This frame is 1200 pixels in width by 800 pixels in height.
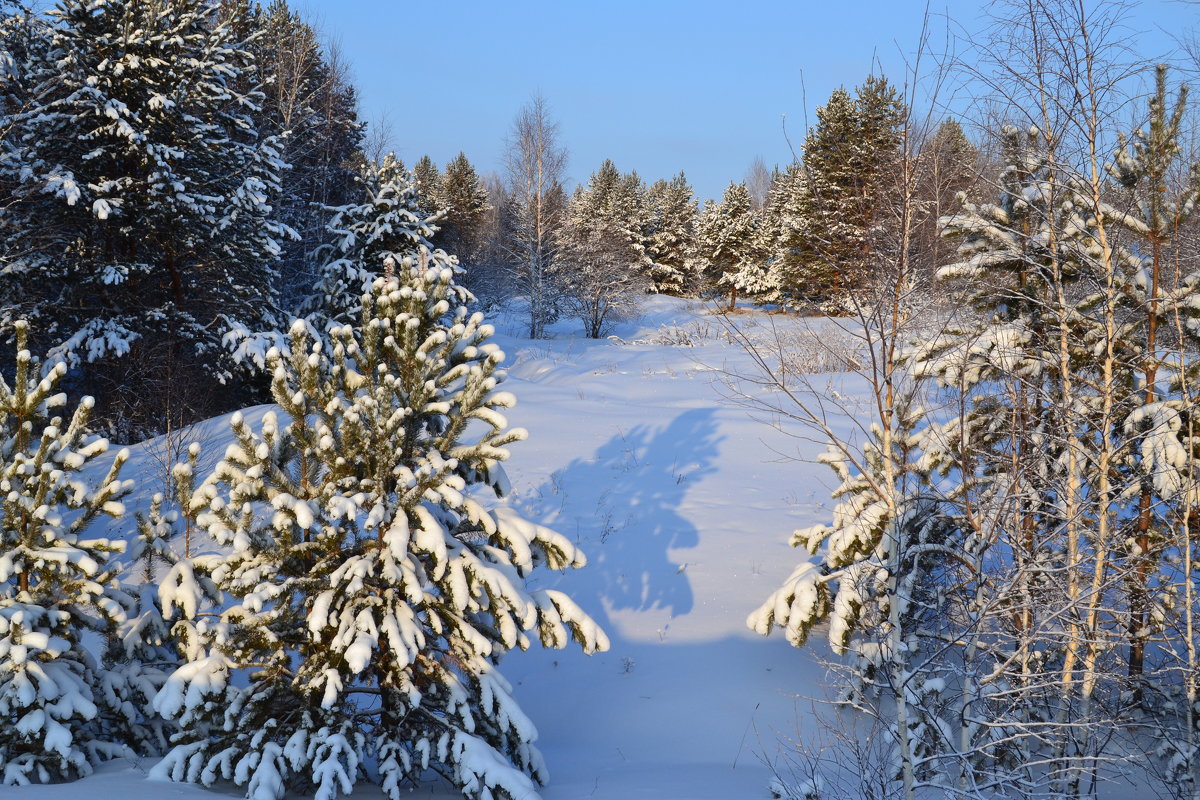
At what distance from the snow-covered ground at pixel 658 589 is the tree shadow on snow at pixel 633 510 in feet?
0.08

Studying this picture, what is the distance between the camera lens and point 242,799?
15.4 ft

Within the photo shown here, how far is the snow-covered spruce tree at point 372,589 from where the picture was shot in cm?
481

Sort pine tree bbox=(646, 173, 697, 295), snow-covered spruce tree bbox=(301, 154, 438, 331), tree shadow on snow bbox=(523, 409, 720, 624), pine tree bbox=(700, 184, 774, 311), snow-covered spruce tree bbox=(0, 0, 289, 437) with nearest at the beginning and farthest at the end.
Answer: tree shadow on snow bbox=(523, 409, 720, 624), snow-covered spruce tree bbox=(0, 0, 289, 437), snow-covered spruce tree bbox=(301, 154, 438, 331), pine tree bbox=(700, 184, 774, 311), pine tree bbox=(646, 173, 697, 295)

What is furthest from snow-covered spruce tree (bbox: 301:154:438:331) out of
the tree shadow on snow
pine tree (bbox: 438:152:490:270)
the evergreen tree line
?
pine tree (bbox: 438:152:490:270)

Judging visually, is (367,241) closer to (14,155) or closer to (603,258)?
(14,155)

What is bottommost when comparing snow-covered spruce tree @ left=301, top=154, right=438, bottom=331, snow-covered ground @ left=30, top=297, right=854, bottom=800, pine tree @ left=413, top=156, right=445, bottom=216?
snow-covered ground @ left=30, top=297, right=854, bottom=800

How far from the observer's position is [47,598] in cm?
518

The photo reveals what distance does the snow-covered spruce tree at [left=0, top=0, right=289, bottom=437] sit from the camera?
41.8ft

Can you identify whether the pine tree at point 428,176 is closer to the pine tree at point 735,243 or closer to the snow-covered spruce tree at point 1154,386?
the pine tree at point 735,243

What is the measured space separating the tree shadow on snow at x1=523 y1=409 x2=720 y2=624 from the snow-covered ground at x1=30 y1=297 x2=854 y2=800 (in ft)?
0.08

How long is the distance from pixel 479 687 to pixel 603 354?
17.6 metres

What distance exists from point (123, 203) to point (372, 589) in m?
11.0

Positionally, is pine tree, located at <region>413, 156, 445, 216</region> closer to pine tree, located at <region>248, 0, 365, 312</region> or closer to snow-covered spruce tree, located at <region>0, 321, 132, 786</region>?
pine tree, located at <region>248, 0, 365, 312</region>

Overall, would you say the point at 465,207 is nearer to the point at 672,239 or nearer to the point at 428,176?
the point at 428,176
